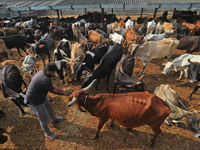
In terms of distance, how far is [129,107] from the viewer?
352 centimetres

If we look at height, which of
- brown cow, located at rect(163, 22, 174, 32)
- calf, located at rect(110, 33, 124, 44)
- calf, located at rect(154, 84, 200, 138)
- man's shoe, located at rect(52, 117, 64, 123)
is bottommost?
man's shoe, located at rect(52, 117, 64, 123)

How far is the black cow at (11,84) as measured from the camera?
16.3 feet

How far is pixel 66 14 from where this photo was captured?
30781mm

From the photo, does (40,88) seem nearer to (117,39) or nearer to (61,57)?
(61,57)

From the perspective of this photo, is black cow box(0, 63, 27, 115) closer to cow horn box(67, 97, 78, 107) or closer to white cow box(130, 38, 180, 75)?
cow horn box(67, 97, 78, 107)

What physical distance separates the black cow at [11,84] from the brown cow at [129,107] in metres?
3.19

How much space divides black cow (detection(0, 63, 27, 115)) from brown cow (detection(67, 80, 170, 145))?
3.19m

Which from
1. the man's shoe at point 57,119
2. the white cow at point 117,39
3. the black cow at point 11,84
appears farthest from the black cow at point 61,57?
the white cow at point 117,39

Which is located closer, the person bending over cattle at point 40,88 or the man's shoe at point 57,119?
the person bending over cattle at point 40,88

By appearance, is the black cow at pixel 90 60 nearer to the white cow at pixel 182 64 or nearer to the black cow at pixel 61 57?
the black cow at pixel 61 57

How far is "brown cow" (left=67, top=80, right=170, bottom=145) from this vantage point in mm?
3418

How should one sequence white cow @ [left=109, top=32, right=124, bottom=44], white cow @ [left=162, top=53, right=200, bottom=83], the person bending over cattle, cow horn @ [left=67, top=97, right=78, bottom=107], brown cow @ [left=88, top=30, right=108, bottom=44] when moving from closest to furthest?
cow horn @ [left=67, top=97, right=78, bottom=107]
the person bending over cattle
white cow @ [left=162, top=53, right=200, bottom=83]
white cow @ [left=109, top=32, right=124, bottom=44]
brown cow @ [left=88, top=30, right=108, bottom=44]

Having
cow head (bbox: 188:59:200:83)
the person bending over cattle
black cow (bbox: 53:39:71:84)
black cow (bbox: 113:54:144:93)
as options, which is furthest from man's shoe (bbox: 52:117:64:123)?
cow head (bbox: 188:59:200:83)

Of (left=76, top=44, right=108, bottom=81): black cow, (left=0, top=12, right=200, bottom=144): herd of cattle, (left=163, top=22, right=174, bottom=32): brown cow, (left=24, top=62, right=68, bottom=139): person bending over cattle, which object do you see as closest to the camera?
(left=24, top=62, right=68, bottom=139): person bending over cattle
